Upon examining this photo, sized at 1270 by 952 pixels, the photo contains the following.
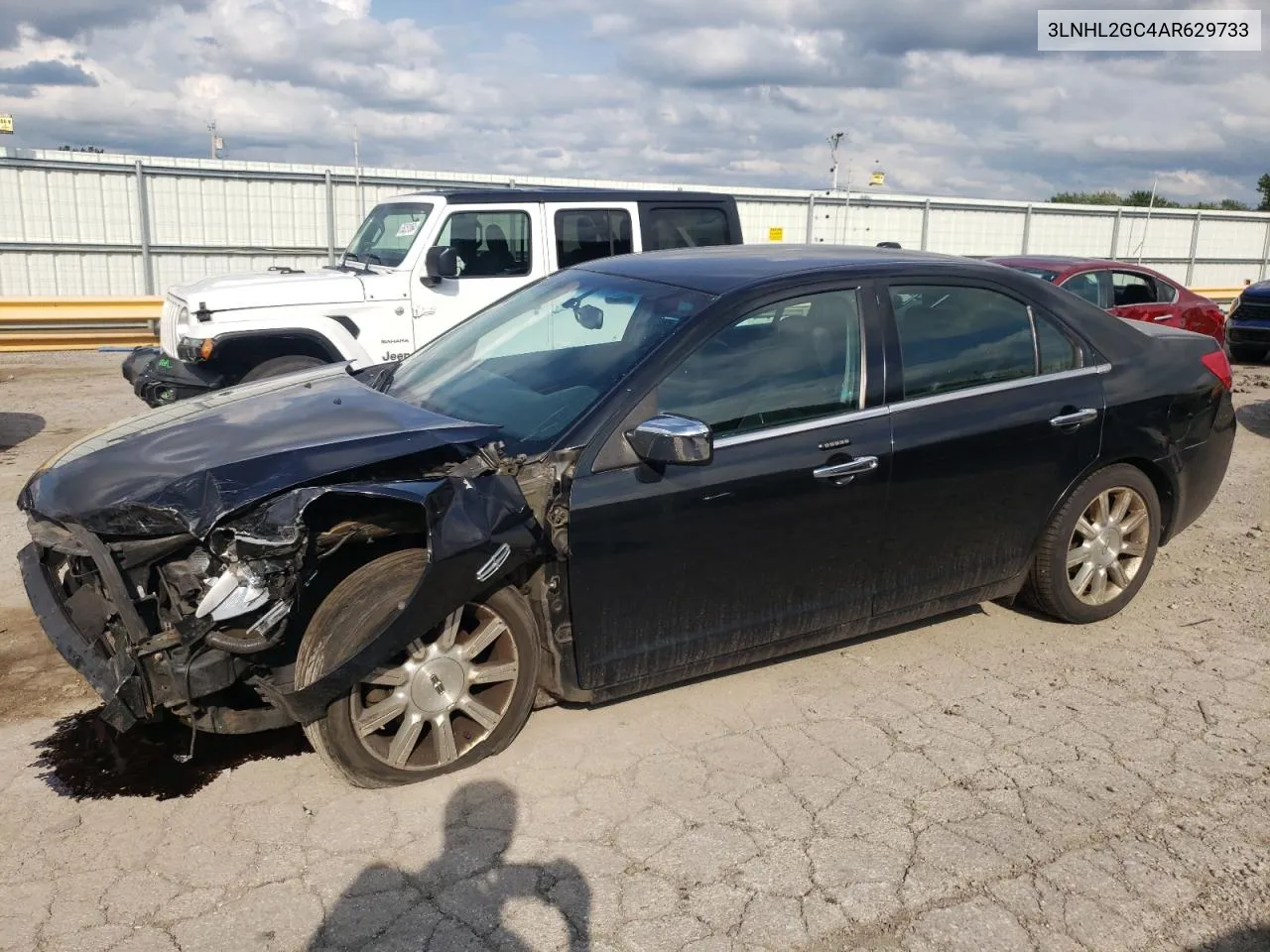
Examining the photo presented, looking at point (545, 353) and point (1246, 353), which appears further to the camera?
point (1246, 353)

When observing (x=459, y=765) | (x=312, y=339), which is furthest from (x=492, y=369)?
(x=312, y=339)

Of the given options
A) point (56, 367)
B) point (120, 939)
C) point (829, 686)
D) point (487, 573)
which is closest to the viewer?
point (120, 939)

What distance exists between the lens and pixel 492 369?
14.3 ft

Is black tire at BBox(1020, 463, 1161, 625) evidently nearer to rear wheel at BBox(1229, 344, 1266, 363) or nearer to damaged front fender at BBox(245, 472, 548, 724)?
damaged front fender at BBox(245, 472, 548, 724)

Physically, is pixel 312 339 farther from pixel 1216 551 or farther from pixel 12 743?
pixel 1216 551

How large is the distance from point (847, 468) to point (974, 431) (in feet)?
2.29

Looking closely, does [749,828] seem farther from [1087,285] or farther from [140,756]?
[1087,285]

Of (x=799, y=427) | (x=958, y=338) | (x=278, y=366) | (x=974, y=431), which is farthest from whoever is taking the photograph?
(x=278, y=366)

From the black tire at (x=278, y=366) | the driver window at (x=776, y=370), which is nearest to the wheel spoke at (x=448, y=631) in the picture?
the driver window at (x=776, y=370)

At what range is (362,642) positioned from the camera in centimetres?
328

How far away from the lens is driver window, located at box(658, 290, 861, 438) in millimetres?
3787

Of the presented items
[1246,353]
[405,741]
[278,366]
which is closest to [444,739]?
[405,741]

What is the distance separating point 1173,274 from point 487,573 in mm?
25821

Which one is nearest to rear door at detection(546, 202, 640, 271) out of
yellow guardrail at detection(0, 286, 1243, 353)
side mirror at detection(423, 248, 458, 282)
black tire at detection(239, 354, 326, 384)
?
side mirror at detection(423, 248, 458, 282)
